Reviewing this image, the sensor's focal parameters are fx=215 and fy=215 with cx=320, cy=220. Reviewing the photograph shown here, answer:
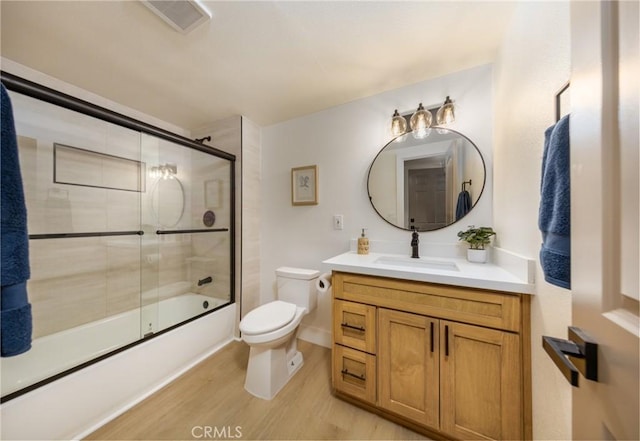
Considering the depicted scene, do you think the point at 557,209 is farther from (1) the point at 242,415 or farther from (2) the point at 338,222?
(1) the point at 242,415

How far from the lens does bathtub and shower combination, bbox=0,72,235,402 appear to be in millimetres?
1366

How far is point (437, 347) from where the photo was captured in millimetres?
1062

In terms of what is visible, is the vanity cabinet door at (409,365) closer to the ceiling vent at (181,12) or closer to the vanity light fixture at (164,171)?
the ceiling vent at (181,12)

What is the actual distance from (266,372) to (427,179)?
68.9 inches

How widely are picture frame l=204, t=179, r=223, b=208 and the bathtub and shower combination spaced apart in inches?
0.4

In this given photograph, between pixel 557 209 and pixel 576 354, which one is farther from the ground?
pixel 557 209

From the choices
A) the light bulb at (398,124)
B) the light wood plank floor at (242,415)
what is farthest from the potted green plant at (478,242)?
the light wood plank floor at (242,415)

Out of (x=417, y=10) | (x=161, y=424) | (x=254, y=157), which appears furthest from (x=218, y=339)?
(x=417, y=10)

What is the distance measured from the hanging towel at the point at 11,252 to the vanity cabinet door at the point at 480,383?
1.63 meters

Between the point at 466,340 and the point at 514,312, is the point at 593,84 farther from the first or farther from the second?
the point at 466,340

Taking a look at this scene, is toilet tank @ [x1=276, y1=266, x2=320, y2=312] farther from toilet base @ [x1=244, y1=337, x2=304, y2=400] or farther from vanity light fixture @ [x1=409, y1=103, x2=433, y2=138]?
vanity light fixture @ [x1=409, y1=103, x2=433, y2=138]

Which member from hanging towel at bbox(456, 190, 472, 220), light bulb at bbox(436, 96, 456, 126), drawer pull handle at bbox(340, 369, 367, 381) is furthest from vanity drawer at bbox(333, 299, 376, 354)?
light bulb at bbox(436, 96, 456, 126)

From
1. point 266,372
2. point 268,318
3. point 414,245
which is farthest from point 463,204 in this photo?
point 266,372

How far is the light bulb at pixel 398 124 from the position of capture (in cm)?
166
